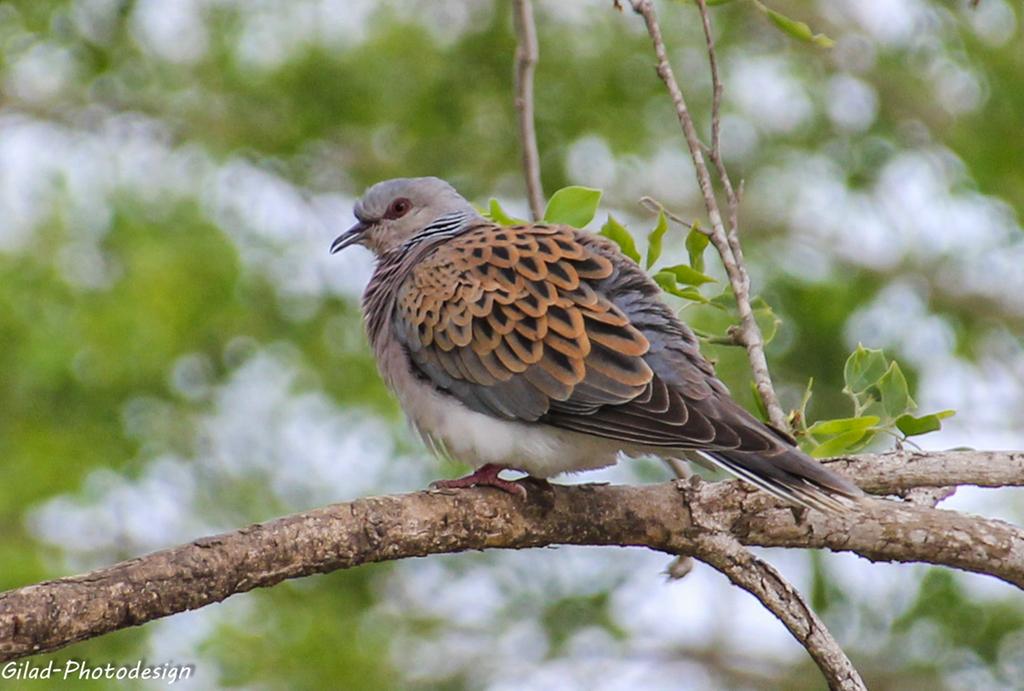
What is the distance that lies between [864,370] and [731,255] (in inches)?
16.9

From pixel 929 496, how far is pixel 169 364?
5.76 metres

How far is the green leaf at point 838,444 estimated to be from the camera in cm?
320

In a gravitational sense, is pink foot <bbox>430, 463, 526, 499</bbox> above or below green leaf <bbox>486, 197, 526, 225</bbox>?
below

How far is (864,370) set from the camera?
11.3 feet

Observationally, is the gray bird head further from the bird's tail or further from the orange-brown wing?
the bird's tail

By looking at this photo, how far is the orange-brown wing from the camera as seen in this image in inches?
139

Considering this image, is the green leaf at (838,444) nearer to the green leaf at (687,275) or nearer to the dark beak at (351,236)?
the green leaf at (687,275)

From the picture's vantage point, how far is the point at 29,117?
9.11m

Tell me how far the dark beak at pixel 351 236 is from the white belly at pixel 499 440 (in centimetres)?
108

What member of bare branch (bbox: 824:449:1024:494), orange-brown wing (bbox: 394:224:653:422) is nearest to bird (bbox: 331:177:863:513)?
orange-brown wing (bbox: 394:224:653:422)

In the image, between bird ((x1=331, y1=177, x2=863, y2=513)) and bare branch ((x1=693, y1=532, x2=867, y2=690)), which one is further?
bird ((x1=331, y1=177, x2=863, y2=513))

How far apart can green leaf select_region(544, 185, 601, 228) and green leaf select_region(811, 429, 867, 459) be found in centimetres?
90

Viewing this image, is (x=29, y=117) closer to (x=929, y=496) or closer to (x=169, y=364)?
(x=169, y=364)

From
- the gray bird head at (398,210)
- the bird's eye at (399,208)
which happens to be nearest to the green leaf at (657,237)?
the gray bird head at (398,210)
